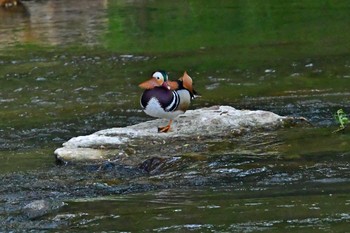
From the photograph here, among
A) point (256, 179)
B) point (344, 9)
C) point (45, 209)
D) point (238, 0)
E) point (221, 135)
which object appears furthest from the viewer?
point (238, 0)

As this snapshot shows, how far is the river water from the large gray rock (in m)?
0.19

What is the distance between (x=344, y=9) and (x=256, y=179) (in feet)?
43.9

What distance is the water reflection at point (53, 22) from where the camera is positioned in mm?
18250

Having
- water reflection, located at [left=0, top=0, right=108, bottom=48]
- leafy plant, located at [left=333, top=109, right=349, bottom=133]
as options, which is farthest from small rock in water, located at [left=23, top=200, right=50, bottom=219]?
water reflection, located at [left=0, top=0, right=108, bottom=48]

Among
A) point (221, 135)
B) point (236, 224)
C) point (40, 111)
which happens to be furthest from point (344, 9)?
point (236, 224)

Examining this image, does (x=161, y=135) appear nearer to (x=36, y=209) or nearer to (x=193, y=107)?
(x=36, y=209)

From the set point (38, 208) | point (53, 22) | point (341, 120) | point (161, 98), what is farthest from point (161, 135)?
point (53, 22)

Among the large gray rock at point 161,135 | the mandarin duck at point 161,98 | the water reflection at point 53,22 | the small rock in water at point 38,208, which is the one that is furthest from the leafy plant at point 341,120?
the water reflection at point 53,22

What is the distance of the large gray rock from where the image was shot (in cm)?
825

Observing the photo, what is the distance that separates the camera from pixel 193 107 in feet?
37.3

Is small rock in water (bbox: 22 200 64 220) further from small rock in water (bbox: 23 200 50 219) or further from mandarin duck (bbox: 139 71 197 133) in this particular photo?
mandarin duck (bbox: 139 71 197 133)

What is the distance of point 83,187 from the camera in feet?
24.1

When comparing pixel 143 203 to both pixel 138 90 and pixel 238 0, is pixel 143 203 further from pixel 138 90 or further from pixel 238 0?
pixel 238 0

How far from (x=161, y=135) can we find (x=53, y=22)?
13369 millimetres
